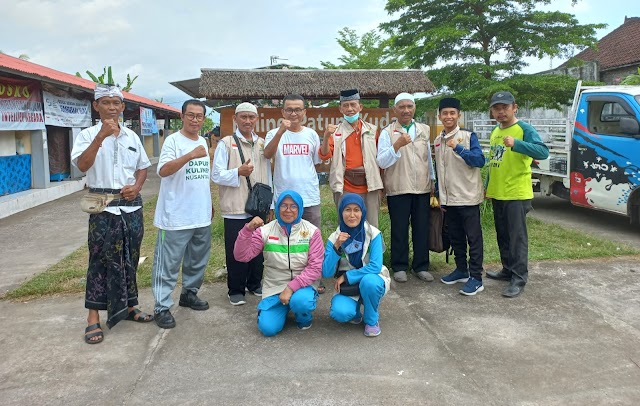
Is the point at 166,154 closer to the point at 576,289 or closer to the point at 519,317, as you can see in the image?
the point at 519,317

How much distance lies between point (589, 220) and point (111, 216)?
24.8 feet

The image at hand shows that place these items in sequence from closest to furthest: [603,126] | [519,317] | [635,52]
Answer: [519,317], [603,126], [635,52]

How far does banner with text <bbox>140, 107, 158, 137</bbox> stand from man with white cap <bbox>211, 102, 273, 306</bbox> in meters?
18.5

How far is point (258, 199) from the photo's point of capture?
155 inches

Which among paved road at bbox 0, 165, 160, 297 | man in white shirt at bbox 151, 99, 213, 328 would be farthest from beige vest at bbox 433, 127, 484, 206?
paved road at bbox 0, 165, 160, 297

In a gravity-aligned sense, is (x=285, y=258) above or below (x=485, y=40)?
below

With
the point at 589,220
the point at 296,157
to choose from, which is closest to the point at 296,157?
the point at 296,157

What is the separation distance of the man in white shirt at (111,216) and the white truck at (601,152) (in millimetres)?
6111

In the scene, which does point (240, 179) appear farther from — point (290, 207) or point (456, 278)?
point (456, 278)

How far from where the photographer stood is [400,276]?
4.69 metres

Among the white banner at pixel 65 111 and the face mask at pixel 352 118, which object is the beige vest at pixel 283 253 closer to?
the face mask at pixel 352 118

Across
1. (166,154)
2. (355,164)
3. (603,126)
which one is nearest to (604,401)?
(355,164)

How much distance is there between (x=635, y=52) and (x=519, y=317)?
62.7 feet

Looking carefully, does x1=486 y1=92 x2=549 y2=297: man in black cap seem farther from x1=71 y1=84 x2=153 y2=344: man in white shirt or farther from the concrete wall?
the concrete wall
